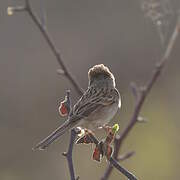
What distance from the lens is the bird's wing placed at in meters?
3.04

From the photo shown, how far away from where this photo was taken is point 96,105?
3.16 meters

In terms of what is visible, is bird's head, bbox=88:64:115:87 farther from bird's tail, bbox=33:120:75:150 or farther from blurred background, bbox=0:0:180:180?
blurred background, bbox=0:0:180:180

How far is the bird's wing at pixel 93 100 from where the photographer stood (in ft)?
9.96

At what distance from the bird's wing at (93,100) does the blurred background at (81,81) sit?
12.2 feet

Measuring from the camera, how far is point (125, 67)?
11.1m

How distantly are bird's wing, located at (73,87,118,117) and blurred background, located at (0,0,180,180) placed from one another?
12.2 ft

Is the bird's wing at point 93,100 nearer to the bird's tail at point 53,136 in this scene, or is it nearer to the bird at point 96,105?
the bird at point 96,105

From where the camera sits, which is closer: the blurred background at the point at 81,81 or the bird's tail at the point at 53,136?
the bird's tail at the point at 53,136

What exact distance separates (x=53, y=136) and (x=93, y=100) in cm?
69

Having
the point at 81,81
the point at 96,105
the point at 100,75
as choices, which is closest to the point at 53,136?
the point at 96,105

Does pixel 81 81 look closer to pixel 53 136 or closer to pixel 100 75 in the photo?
pixel 100 75

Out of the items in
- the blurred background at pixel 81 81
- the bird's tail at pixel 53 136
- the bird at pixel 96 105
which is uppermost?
the bird's tail at pixel 53 136

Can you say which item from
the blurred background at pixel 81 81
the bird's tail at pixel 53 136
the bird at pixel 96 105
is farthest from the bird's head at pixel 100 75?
the blurred background at pixel 81 81

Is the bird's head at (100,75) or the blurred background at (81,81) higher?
the bird's head at (100,75)
